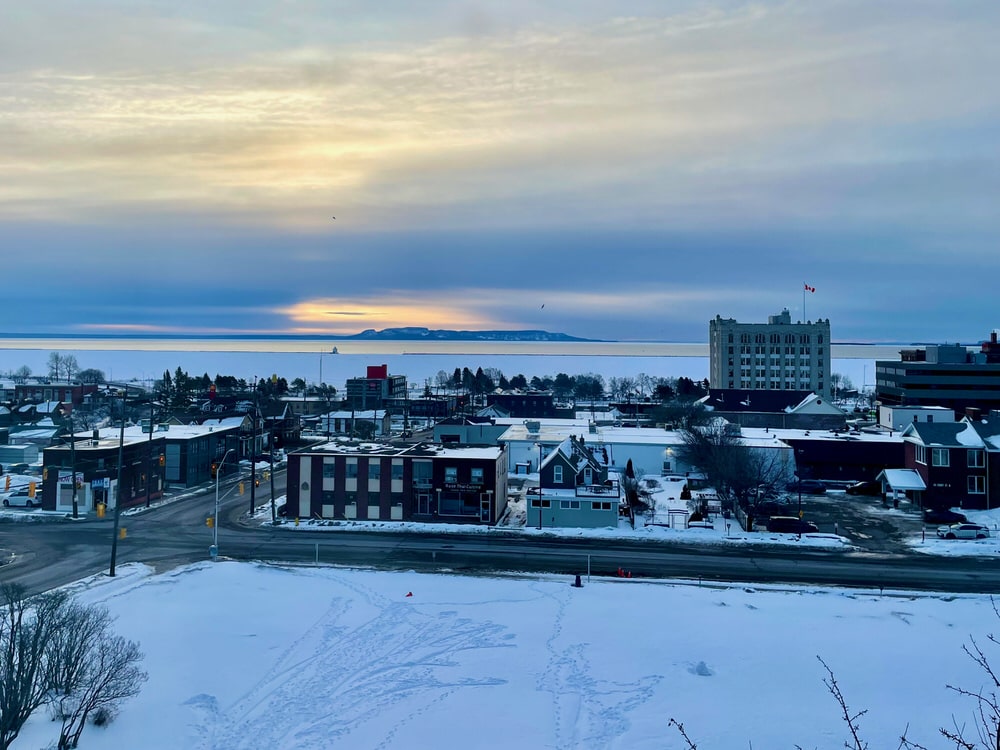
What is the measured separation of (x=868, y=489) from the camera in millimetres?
62031

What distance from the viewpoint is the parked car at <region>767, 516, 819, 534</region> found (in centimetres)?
4643

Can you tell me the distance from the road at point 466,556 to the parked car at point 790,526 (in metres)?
4.33

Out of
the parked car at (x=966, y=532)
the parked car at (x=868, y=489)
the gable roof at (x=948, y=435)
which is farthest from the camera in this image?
the parked car at (x=868, y=489)

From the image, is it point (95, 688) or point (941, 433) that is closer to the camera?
point (95, 688)

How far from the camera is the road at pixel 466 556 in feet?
121

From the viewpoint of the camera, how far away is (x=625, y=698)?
23062 mm

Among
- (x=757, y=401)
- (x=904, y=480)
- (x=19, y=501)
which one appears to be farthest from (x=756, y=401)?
(x=19, y=501)

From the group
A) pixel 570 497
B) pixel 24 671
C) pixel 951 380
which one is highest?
pixel 951 380

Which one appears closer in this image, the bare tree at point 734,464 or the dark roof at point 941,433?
the bare tree at point 734,464

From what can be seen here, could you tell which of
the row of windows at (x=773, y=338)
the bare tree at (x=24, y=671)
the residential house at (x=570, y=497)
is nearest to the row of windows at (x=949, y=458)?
the residential house at (x=570, y=497)

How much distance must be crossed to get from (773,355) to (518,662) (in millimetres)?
134177

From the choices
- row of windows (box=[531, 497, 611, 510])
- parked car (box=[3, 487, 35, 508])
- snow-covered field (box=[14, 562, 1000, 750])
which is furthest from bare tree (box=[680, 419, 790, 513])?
parked car (box=[3, 487, 35, 508])

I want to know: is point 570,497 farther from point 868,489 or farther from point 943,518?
point 868,489

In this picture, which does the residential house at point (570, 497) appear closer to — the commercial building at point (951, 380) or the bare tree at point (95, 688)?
the bare tree at point (95, 688)
